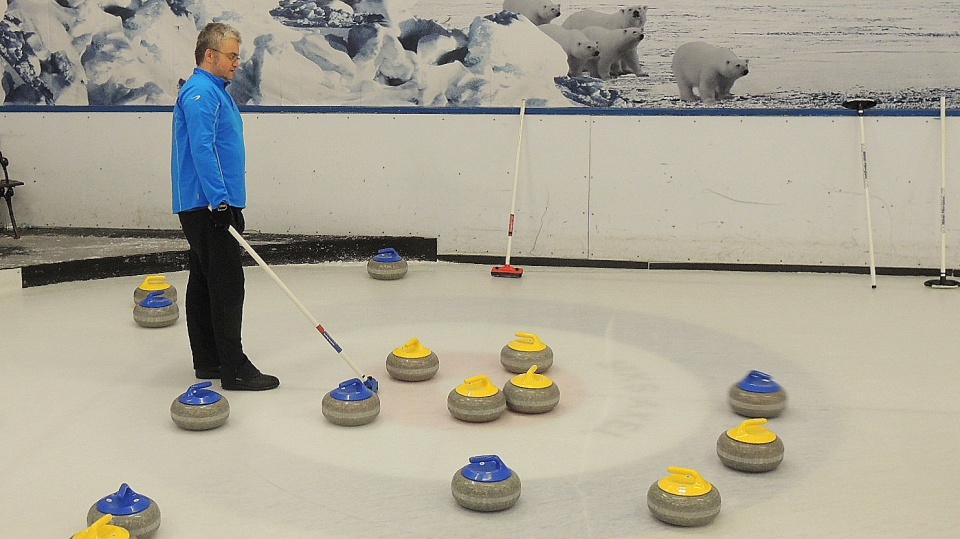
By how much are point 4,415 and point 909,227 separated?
5.75 m

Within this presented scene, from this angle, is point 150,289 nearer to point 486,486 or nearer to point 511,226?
point 511,226

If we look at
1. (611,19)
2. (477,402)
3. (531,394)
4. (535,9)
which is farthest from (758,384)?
(535,9)

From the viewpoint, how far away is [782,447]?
348 centimetres

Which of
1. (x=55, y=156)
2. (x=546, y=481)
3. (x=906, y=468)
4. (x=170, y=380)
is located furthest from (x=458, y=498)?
(x=55, y=156)

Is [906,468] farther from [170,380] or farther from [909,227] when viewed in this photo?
[909,227]

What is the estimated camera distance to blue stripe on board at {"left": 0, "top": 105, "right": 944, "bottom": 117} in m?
6.86

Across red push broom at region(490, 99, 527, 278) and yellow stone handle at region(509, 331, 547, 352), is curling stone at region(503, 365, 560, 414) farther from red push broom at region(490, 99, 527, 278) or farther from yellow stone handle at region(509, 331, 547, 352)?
red push broom at region(490, 99, 527, 278)

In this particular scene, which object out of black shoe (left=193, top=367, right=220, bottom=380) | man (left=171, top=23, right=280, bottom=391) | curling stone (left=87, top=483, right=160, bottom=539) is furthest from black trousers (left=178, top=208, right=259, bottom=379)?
curling stone (left=87, top=483, right=160, bottom=539)

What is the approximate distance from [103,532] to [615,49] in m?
5.24

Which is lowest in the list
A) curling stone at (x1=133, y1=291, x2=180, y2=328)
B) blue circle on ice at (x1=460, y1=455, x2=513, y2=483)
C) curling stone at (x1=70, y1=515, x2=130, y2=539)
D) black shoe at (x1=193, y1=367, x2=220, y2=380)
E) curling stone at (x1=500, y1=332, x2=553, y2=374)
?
curling stone at (x1=70, y1=515, x2=130, y2=539)

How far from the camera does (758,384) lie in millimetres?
4035

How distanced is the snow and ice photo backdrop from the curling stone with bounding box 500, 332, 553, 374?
3.02 metres

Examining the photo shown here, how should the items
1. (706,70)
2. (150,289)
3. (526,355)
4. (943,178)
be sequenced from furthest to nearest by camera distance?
(706,70) → (943,178) → (150,289) → (526,355)

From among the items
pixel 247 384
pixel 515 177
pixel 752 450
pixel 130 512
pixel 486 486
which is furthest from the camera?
pixel 515 177
